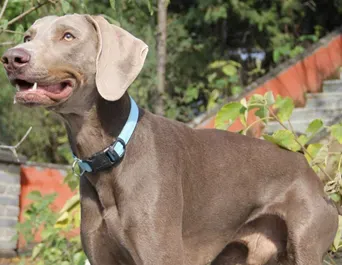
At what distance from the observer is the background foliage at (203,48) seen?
31.6 feet

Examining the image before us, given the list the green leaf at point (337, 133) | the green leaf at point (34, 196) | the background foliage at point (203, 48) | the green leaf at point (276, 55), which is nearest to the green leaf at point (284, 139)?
the green leaf at point (337, 133)

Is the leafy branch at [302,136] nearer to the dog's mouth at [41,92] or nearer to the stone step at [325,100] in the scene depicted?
the dog's mouth at [41,92]

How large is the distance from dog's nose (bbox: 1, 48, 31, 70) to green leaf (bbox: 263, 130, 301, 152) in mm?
1762

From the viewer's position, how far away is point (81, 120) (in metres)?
3.90

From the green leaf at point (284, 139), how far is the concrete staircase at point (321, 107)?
9.73ft

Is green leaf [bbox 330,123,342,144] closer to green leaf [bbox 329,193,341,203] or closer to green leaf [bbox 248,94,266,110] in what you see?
green leaf [bbox 329,193,341,203]

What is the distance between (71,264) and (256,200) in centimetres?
177

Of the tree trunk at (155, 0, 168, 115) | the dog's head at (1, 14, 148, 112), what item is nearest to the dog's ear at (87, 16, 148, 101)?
the dog's head at (1, 14, 148, 112)

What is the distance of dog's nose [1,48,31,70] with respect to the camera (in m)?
3.46

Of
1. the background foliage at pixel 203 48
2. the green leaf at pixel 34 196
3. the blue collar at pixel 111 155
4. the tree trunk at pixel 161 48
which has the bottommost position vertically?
the background foliage at pixel 203 48

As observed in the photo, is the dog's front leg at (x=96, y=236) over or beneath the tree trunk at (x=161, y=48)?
over

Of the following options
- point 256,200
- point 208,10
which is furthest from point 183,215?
point 208,10

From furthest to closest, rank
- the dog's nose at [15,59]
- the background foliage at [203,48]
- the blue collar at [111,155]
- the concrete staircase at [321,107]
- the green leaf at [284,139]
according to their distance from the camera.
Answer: the background foliage at [203,48]
the concrete staircase at [321,107]
the green leaf at [284,139]
the blue collar at [111,155]
the dog's nose at [15,59]

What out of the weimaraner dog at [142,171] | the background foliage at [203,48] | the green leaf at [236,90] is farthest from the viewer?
the background foliage at [203,48]
